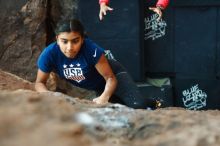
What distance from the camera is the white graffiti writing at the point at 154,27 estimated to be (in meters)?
5.22

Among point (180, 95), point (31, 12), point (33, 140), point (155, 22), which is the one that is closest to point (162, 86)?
point (180, 95)

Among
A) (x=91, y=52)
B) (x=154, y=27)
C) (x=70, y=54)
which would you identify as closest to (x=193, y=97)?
(x=154, y=27)

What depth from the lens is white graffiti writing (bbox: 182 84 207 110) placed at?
17.9ft

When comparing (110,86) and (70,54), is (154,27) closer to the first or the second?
(110,86)

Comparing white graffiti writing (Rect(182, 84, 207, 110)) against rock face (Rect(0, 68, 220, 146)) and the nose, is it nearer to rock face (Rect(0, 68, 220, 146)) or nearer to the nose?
the nose

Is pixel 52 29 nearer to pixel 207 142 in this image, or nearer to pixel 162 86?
pixel 162 86

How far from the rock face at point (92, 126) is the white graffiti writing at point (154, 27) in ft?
11.7

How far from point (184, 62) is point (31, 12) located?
1.67 metres

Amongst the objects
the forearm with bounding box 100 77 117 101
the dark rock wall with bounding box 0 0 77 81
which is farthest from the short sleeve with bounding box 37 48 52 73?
the dark rock wall with bounding box 0 0 77 81

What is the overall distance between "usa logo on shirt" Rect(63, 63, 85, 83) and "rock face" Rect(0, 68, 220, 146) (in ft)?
5.00

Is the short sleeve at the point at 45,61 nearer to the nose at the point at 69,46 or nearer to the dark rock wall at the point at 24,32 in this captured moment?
the nose at the point at 69,46

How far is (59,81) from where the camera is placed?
5.52m

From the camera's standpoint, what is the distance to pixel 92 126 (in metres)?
1.29

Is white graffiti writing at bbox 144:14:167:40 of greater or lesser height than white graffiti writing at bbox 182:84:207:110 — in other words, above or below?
above
